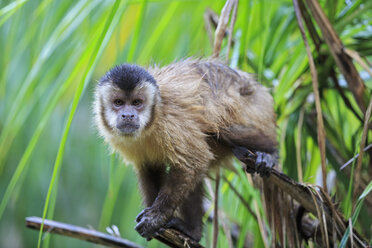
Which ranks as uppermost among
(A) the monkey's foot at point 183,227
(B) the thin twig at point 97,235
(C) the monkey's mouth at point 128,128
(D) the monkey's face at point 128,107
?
(D) the monkey's face at point 128,107

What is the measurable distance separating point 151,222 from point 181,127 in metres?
0.47

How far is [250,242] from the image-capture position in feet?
9.92

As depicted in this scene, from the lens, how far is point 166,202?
6.81 feet

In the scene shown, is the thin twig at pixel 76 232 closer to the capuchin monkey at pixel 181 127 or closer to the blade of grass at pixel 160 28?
the capuchin monkey at pixel 181 127

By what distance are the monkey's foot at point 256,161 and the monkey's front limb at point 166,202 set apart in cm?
24

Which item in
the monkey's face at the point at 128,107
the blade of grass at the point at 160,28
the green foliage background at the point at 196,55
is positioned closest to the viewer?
the green foliage background at the point at 196,55

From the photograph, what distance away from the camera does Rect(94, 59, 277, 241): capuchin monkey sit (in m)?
2.12

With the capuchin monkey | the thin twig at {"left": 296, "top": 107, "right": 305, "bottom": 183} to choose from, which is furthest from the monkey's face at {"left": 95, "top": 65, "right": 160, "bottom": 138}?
the thin twig at {"left": 296, "top": 107, "right": 305, "bottom": 183}

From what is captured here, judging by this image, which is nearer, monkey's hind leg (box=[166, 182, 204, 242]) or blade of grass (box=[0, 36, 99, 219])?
blade of grass (box=[0, 36, 99, 219])

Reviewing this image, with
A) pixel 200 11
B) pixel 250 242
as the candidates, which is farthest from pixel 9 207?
pixel 200 11

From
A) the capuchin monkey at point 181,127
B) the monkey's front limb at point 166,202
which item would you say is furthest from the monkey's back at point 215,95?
the monkey's front limb at point 166,202

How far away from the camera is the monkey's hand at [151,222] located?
200cm

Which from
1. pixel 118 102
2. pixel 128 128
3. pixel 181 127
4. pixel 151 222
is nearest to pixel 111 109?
pixel 118 102

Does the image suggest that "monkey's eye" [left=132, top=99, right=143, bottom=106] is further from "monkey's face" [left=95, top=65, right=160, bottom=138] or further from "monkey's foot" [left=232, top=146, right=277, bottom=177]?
"monkey's foot" [left=232, top=146, right=277, bottom=177]
